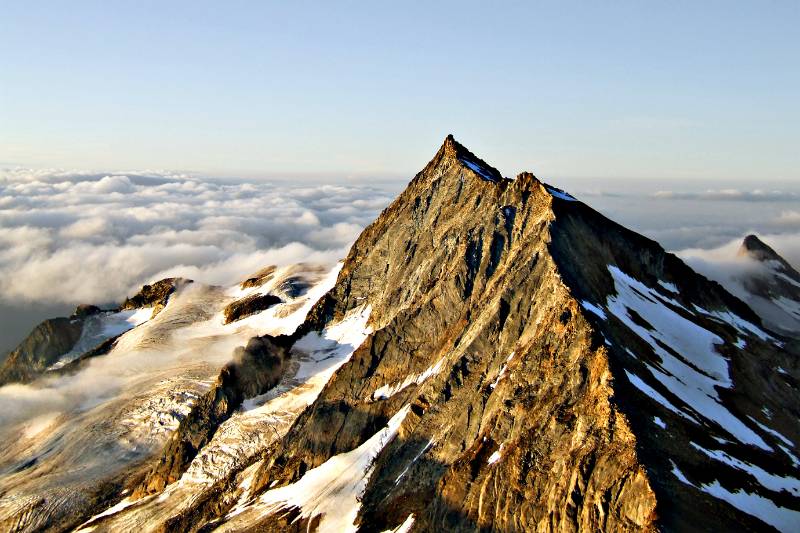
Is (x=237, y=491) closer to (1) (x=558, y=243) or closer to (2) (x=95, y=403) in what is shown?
(1) (x=558, y=243)

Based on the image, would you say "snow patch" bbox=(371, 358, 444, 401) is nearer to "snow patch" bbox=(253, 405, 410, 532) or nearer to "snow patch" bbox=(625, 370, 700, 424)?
"snow patch" bbox=(253, 405, 410, 532)

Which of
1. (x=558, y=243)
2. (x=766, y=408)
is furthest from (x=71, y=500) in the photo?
(x=766, y=408)

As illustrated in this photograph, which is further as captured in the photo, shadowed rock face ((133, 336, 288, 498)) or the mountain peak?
the mountain peak

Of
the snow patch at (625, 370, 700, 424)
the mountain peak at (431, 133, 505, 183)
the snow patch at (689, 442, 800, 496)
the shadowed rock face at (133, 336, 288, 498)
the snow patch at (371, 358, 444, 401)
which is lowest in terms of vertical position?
the shadowed rock face at (133, 336, 288, 498)

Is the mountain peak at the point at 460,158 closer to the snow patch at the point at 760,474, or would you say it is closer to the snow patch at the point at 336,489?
the snow patch at the point at 336,489

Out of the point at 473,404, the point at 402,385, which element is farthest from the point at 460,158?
the point at 473,404

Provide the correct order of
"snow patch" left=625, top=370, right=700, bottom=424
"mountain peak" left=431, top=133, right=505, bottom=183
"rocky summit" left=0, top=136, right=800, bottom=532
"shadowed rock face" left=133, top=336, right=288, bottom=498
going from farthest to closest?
"mountain peak" left=431, top=133, right=505, bottom=183 → "shadowed rock face" left=133, top=336, right=288, bottom=498 → "snow patch" left=625, top=370, right=700, bottom=424 → "rocky summit" left=0, top=136, right=800, bottom=532

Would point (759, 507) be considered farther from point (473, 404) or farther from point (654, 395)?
point (473, 404)

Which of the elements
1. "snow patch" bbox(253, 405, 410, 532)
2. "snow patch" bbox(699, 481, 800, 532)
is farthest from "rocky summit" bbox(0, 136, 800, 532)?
"snow patch" bbox(253, 405, 410, 532)
